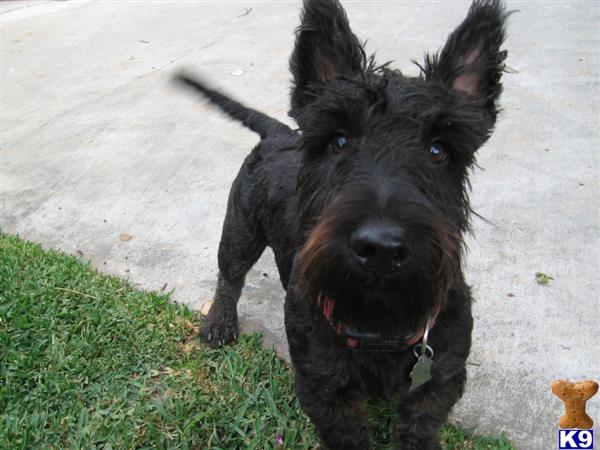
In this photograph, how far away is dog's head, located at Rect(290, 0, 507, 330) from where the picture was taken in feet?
6.03

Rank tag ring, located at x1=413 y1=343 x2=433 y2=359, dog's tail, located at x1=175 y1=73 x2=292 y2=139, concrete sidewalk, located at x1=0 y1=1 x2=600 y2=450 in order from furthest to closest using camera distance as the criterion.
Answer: dog's tail, located at x1=175 y1=73 x2=292 y2=139
concrete sidewalk, located at x1=0 y1=1 x2=600 y2=450
tag ring, located at x1=413 y1=343 x2=433 y2=359

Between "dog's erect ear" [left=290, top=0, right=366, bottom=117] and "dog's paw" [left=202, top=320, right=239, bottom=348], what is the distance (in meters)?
1.68

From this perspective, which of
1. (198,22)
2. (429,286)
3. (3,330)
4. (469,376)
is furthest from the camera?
(198,22)

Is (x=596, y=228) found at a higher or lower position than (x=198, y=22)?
higher

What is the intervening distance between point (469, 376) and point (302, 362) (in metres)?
1.18

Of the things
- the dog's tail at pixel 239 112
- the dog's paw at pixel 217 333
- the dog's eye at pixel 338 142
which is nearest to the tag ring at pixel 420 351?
the dog's eye at pixel 338 142

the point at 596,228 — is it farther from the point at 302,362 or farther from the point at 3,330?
the point at 3,330

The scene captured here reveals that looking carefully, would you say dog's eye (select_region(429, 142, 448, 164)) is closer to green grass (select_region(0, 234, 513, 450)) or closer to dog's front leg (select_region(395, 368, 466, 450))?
dog's front leg (select_region(395, 368, 466, 450))

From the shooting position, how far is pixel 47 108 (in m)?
7.50

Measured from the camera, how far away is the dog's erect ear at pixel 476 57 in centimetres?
238

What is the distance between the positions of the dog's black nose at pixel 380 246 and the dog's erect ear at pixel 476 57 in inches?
40.7

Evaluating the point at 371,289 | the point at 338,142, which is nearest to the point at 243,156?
the point at 338,142

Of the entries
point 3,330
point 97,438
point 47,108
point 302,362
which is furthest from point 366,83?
point 47,108

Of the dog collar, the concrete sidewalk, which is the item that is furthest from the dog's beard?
the concrete sidewalk
